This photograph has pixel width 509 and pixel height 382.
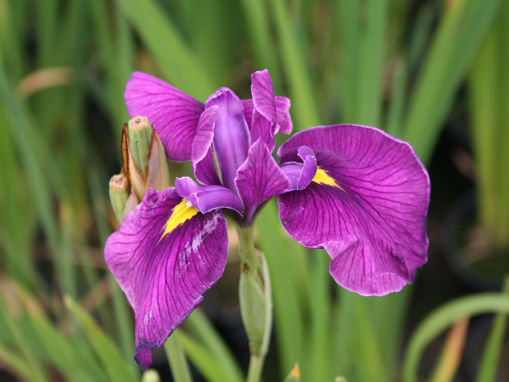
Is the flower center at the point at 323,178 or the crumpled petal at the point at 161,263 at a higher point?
the flower center at the point at 323,178

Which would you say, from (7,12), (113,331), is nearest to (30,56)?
(7,12)

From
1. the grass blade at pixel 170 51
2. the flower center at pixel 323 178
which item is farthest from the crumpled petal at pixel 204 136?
the grass blade at pixel 170 51

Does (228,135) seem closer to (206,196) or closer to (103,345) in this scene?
(206,196)

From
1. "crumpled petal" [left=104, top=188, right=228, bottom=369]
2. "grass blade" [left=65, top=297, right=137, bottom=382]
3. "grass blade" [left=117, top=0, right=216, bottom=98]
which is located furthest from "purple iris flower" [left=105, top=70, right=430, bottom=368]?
"grass blade" [left=117, top=0, right=216, bottom=98]

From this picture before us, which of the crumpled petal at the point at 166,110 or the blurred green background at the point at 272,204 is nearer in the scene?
the crumpled petal at the point at 166,110

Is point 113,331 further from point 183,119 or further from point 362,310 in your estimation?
point 183,119

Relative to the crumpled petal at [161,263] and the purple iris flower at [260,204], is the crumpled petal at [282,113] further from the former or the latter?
the crumpled petal at [161,263]

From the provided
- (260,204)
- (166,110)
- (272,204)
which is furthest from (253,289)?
(272,204)
